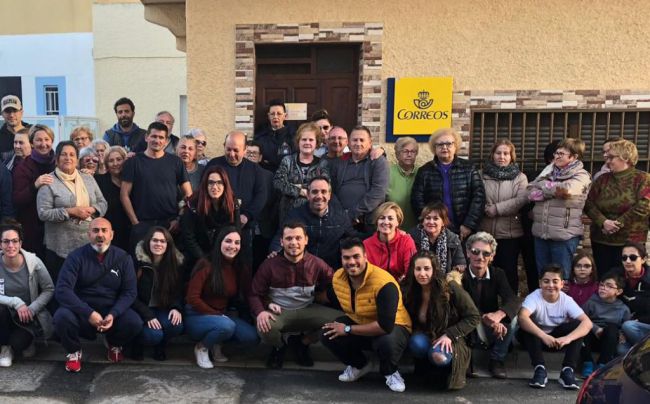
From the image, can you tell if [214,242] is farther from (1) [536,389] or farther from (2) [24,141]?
(1) [536,389]

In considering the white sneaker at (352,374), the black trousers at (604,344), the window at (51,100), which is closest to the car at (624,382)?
the black trousers at (604,344)

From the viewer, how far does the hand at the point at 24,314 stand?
4688mm

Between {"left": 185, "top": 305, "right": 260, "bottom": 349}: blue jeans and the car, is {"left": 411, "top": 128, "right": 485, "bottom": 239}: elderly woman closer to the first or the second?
{"left": 185, "top": 305, "right": 260, "bottom": 349}: blue jeans

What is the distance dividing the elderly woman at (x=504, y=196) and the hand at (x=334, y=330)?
1.89 m

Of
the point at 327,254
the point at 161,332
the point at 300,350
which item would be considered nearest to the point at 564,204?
the point at 327,254

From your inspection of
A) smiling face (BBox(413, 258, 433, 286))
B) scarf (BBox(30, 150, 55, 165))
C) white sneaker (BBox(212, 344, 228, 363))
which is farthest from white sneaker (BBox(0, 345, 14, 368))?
smiling face (BBox(413, 258, 433, 286))

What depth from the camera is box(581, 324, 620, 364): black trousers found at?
15.0 feet

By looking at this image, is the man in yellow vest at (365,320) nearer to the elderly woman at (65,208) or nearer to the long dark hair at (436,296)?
the long dark hair at (436,296)

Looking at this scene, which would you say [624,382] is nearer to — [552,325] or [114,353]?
[552,325]

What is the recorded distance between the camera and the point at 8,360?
185 inches

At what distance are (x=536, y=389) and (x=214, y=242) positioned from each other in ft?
8.90

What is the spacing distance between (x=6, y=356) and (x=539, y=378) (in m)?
4.06

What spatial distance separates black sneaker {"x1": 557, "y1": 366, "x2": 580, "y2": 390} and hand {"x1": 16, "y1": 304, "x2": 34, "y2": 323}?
407 cm

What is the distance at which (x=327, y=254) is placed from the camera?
5039 mm
